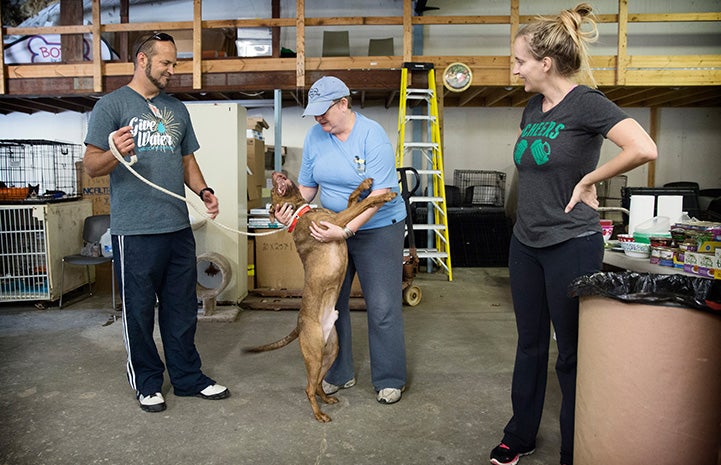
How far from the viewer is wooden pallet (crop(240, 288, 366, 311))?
196 inches

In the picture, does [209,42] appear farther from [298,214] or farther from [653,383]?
[653,383]

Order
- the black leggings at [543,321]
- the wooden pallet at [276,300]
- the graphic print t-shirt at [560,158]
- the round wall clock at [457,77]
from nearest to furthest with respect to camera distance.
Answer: the graphic print t-shirt at [560,158]
the black leggings at [543,321]
the wooden pallet at [276,300]
the round wall clock at [457,77]

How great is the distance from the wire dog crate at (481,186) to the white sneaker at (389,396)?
6.19m

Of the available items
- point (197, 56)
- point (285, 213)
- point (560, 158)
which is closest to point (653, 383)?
point (560, 158)

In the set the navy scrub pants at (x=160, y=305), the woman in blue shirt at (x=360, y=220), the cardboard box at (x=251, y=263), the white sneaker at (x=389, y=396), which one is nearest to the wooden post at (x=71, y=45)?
the cardboard box at (x=251, y=263)

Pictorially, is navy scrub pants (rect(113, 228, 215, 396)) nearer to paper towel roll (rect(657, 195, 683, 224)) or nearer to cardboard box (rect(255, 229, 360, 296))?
cardboard box (rect(255, 229, 360, 296))

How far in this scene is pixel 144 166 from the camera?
2654mm

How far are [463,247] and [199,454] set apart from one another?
233 inches

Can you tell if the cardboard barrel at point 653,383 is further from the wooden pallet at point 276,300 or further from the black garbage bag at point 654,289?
the wooden pallet at point 276,300

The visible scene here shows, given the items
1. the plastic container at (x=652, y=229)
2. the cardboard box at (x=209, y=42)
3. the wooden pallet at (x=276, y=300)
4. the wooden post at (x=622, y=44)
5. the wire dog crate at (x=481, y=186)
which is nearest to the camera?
the plastic container at (x=652, y=229)

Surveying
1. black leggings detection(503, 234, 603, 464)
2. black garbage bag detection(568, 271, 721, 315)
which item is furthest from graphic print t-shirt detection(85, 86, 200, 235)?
black garbage bag detection(568, 271, 721, 315)

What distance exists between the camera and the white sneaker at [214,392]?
9.57 feet

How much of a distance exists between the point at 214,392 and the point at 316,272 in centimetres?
95

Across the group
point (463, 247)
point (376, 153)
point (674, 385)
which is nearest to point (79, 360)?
point (376, 153)
